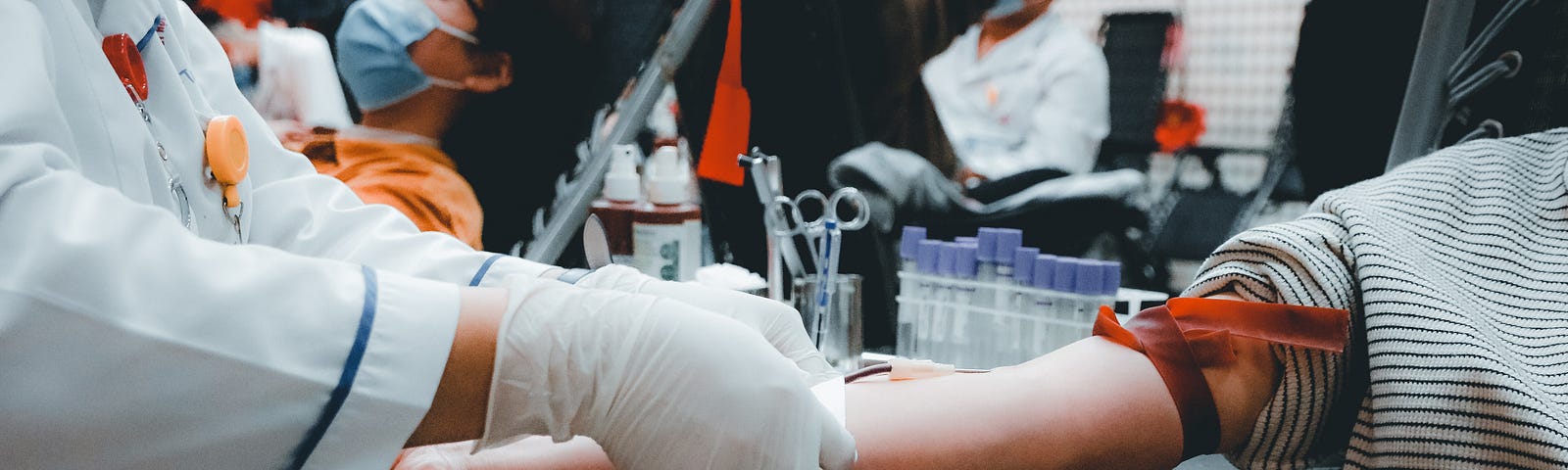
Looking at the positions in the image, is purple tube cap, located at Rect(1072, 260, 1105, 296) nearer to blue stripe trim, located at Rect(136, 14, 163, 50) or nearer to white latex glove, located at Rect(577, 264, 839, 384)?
white latex glove, located at Rect(577, 264, 839, 384)

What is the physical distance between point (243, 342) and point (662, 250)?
100 cm

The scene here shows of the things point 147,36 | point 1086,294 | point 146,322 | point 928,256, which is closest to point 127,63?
point 147,36

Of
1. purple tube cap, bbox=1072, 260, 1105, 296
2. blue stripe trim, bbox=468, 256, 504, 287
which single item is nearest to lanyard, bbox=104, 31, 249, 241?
blue stripe trim, bbox=468, 256, 504, 287

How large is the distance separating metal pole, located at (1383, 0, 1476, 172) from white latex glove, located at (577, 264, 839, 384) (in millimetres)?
1035

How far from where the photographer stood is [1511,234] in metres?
0.88

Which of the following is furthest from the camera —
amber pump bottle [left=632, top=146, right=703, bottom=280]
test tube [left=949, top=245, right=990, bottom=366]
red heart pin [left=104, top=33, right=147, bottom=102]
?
amber pump bottle [left=632, top=146, right=703, bottom=280]

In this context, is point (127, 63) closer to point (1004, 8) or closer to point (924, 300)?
point (924, 300)

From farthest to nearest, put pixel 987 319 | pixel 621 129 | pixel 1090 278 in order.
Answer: pixel 621 129 < pixel 987 319 < pixel 1090 278

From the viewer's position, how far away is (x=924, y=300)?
1.34 m

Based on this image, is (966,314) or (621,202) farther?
(621,202)

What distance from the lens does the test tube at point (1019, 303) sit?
1220 mm

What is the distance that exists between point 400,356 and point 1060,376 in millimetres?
650

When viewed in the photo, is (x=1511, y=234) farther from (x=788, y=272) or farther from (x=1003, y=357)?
(x=788, y=272)

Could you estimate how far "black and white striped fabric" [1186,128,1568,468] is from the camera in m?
0.69
